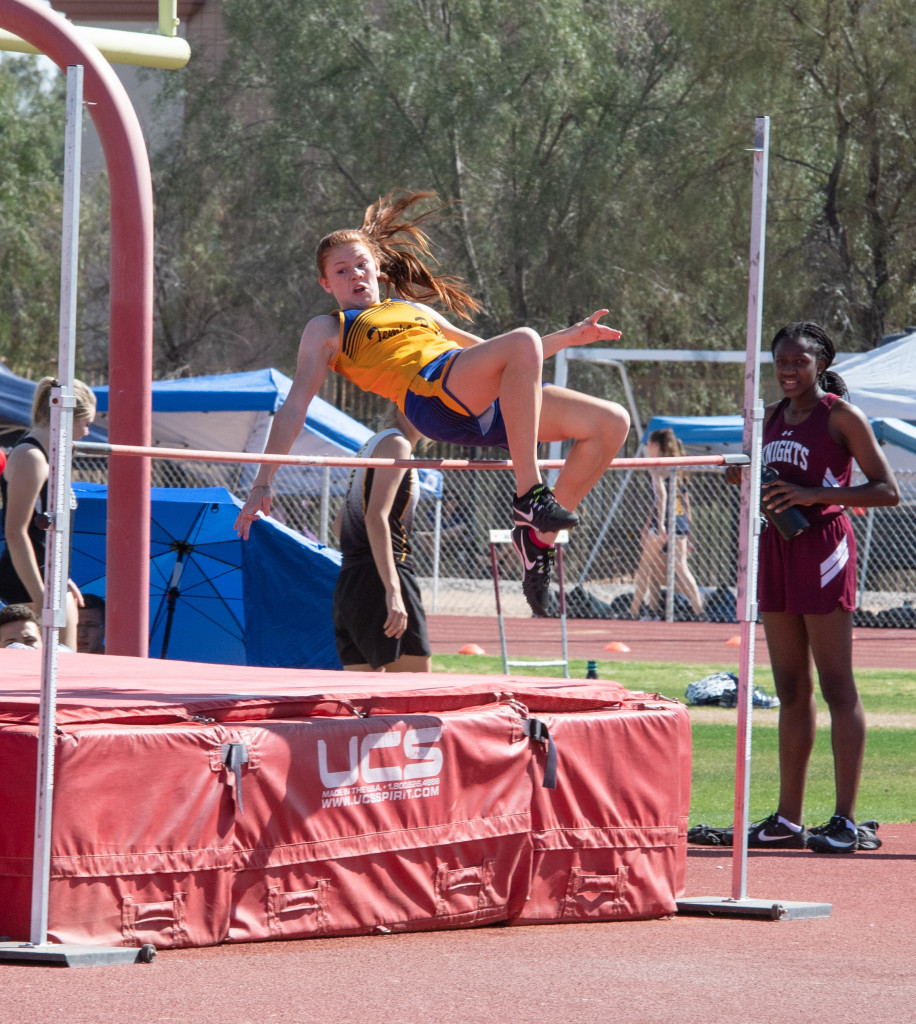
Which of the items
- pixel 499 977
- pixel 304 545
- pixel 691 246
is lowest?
pixel 499 977

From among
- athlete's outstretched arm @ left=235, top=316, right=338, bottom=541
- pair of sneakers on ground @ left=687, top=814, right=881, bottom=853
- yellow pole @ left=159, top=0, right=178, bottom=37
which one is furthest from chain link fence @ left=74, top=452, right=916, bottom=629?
athlete's outstretched arm @ left=235, top=316, right=338, bottom=541

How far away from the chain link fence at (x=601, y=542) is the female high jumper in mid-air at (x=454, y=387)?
33.9ft

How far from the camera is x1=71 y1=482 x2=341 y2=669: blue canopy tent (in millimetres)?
9547

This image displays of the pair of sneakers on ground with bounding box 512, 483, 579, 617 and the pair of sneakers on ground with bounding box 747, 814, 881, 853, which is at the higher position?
the pair of sneakers on ground with bounding box 512, 483, 579, 617

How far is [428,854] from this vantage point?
4.35 meters

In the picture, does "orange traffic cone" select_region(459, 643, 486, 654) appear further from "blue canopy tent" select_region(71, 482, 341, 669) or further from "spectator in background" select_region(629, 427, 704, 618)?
"blue canopy tent" select_region(71, 482, 341, 669)

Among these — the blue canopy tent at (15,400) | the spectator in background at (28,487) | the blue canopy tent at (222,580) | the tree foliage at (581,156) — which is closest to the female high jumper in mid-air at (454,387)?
the spectator in background at (28,487)

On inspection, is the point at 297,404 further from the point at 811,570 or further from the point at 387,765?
the point at 811,570

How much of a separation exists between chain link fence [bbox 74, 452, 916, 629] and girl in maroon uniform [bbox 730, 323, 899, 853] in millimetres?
9983

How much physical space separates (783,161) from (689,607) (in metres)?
10.3

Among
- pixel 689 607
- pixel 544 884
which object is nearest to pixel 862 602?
pixel 689 607

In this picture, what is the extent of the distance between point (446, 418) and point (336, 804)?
52.9 inches

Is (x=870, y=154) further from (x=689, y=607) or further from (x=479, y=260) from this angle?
(x=689, y=607)

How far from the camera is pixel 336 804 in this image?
4188mm
